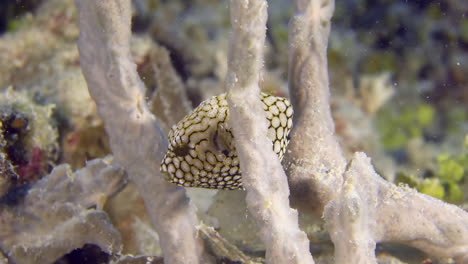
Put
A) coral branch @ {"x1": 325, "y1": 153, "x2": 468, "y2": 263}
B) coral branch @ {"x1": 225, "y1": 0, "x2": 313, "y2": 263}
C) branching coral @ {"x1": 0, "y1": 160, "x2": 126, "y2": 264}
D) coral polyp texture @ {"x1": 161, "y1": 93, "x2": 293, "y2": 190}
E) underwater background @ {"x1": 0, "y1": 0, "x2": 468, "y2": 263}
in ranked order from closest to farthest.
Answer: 1. coral branch @ {"x1": 225, "y1": 0, "x2": 313, "y2": 263}
2. coral polyp texture @ {"x1": 161, "y1": 93, "x2": 293, "y2": 190}
3. coral branch @ {"x1": 325, "y1": 153, "x2": 468, "y2": 263}
4. branching coral @ {"x1": 0, "y1": 160, "x2": 126, "y2": 264}
5. underwater background @ {"x1": 0, "y1": 0, "x2": 468, "y2": 263}

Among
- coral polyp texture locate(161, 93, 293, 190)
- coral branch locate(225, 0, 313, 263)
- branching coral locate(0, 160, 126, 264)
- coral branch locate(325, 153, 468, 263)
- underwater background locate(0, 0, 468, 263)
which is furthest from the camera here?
underwater background locate(0, 0, 468, 263)

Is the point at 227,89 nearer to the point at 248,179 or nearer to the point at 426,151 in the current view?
the point at 248,179

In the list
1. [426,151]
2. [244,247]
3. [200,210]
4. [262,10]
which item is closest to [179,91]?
[200,210]

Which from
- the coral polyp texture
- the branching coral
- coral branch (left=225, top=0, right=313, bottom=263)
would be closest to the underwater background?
the branching coral

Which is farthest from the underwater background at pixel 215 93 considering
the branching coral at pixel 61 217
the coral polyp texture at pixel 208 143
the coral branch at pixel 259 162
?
the coral branch at pixel 259 162

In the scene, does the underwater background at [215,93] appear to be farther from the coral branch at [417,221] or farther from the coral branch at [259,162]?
the coral branch at [259,162]

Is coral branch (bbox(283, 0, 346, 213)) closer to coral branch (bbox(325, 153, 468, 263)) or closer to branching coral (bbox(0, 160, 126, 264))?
coral branch (bbox(325, 153, 468, 263))
